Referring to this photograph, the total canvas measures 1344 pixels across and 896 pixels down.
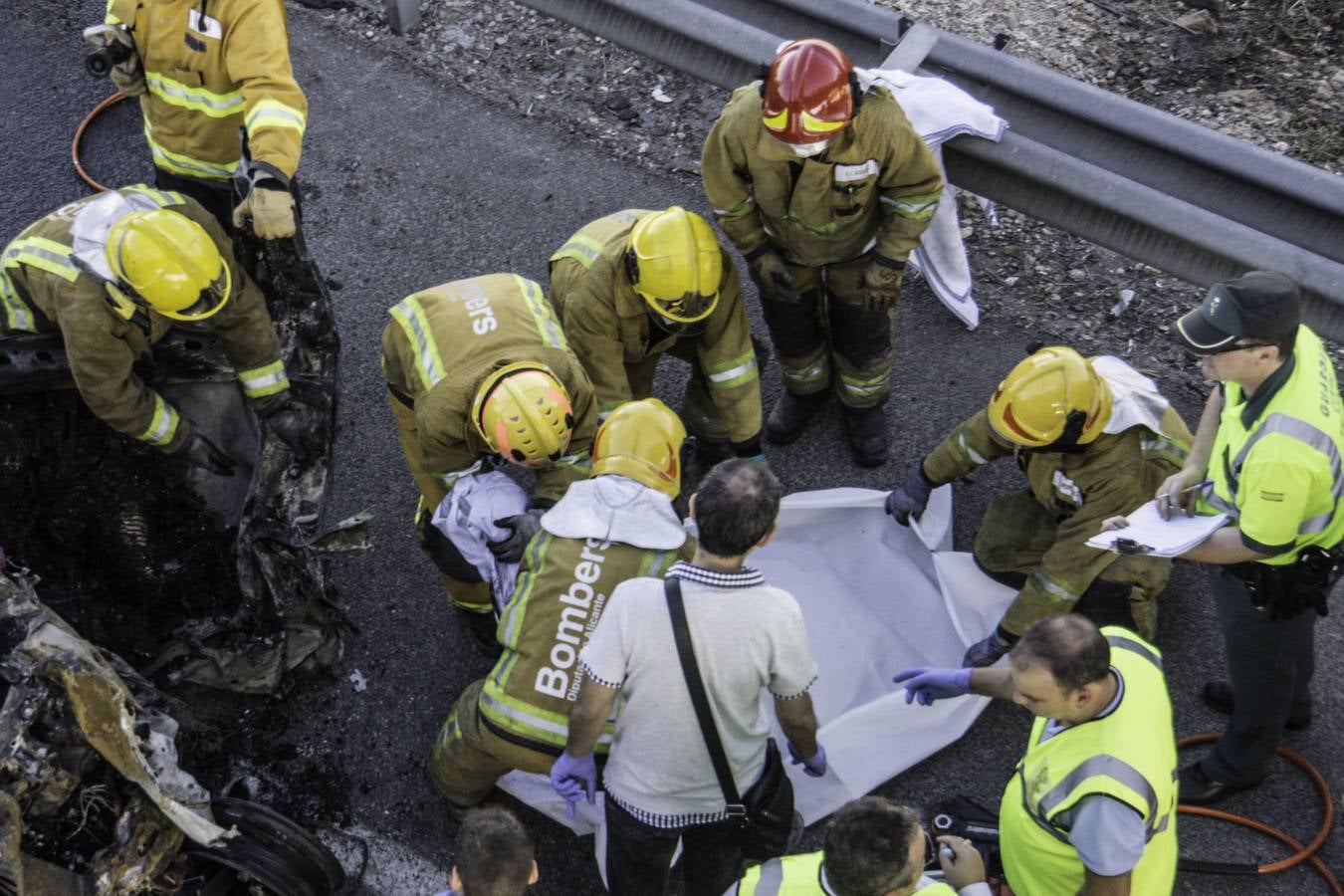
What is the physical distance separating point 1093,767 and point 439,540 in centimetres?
229

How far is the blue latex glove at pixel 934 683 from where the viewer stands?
346cm

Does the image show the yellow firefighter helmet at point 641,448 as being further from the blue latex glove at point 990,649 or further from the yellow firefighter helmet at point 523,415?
the blue latex glove at point 990,649

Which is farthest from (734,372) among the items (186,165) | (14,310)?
(14,310)

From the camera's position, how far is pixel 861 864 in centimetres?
242

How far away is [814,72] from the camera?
3.83 meters

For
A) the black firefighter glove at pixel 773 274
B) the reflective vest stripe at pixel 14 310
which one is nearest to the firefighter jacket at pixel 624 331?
the black firefighter glove at pixel 773 274

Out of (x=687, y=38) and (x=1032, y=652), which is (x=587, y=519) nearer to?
(x=1032, y=652)

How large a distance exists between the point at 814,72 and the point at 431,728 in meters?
2.62

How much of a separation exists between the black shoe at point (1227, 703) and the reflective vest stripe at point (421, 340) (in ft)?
9.44

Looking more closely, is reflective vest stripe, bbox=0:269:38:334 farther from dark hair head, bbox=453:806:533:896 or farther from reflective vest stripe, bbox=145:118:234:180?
dark hair head, bbox=453:806:533:896

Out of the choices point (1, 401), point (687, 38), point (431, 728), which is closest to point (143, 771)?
point (431, 728)

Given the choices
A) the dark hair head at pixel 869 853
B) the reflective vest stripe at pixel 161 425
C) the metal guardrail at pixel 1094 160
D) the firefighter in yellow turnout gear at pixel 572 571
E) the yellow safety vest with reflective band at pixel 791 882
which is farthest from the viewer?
the metal guardrail at pixel 1094 160

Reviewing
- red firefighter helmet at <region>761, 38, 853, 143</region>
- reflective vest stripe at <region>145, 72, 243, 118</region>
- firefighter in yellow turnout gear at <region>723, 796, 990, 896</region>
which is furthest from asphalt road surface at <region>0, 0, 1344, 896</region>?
red firefighter helmet at <region>761, 38, 853, 143</region>

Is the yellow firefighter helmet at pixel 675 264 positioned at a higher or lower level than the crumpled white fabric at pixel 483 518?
higher
